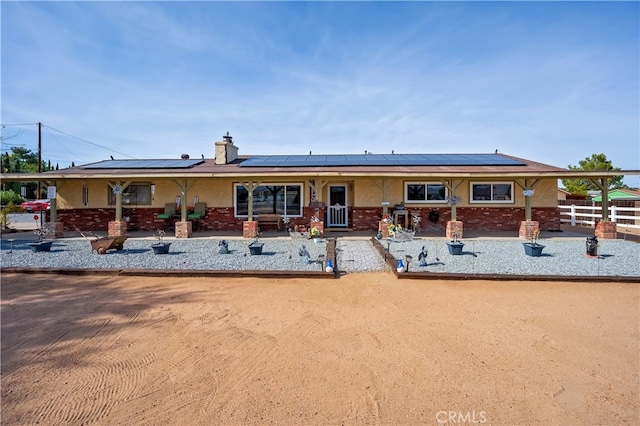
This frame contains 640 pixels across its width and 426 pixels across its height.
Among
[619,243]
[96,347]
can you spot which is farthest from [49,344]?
[619,243]

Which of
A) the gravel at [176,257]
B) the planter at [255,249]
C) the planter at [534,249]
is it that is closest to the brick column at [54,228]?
the gravel at [176,257]

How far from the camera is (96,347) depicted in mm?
3609

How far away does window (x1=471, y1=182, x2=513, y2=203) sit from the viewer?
12.9 m

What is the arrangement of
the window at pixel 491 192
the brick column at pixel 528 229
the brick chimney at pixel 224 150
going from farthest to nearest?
the brick chimney at pixel 224 150 < the window at pixel 491 192 < the brick column at pixel 528 229

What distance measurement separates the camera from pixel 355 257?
8.12 metres

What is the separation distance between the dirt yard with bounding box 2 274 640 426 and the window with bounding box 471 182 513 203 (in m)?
7.65

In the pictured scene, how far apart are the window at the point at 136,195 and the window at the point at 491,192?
14.2 meters

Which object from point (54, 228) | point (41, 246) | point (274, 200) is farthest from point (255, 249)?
point (54, 228)

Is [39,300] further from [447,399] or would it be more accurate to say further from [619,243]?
[619,243]

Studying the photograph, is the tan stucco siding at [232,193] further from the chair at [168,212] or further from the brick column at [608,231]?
the brick column at [608,231]

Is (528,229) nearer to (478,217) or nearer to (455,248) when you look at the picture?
(478,217)
